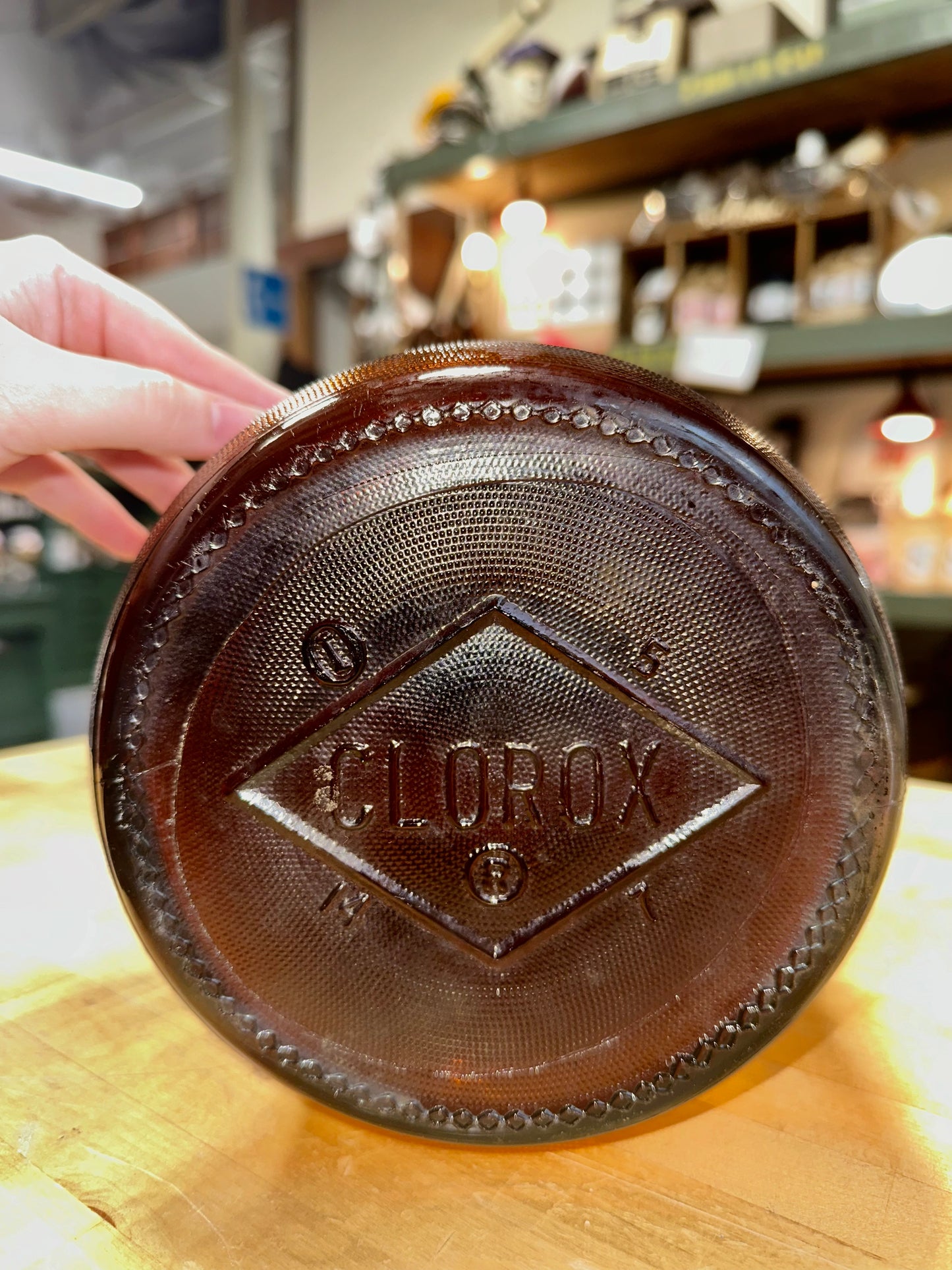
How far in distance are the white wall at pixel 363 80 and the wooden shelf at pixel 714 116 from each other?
117 centimetres

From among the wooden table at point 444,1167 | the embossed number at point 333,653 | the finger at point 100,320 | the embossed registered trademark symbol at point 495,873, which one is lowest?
the wooden table at point 444,1167

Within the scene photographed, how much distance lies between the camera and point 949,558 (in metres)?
1.98

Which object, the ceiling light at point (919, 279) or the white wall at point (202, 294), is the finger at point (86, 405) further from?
the white wall at point (202, 294)

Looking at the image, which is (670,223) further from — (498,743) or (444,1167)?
(444,1167)

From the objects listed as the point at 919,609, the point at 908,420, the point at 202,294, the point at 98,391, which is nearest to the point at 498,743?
the point at 98,391

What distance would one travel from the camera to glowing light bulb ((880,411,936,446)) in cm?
214

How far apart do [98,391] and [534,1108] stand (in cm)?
54

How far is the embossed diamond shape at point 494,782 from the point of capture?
0.47 meters

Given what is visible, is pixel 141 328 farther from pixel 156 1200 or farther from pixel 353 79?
pixel 353 79

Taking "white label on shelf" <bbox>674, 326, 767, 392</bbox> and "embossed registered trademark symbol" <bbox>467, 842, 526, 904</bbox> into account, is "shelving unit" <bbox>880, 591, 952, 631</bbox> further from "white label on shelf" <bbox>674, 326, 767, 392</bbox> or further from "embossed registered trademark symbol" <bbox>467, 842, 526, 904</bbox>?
"embossed registered trademark symbol" <bbox>467, 842, 526, 904</bbox>

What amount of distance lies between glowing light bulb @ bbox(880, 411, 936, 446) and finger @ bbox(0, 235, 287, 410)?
Answer: 5.88ft

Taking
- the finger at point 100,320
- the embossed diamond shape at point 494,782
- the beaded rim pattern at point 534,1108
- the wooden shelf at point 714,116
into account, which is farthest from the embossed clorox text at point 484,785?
the wooden shelf at point 714,116

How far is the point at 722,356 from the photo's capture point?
210 cm

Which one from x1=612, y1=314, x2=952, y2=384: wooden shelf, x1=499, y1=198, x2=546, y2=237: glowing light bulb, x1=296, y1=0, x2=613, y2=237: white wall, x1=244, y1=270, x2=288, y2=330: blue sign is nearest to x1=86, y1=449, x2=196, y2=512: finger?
x1=612, y1=314, x2=952, y2=384: wooden shelf
